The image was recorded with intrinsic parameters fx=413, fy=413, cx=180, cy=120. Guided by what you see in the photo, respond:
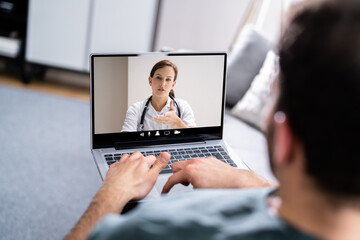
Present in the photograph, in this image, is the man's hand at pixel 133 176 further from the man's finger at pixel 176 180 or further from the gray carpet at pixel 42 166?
the gray carpet at pixel 42 166

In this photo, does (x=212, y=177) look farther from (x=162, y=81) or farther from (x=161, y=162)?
(x=162, y=81)

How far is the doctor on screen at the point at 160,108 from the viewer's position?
125 centimetres

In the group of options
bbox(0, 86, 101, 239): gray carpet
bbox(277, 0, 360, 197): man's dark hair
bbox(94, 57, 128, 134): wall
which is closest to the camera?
bbox(277, 0, 360, 197): man's dark hair

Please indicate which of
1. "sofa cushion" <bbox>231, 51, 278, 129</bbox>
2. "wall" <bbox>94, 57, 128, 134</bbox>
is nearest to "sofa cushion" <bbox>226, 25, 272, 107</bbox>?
"sofa cushion" <bbox>231, 51, 278, 129</bbox>

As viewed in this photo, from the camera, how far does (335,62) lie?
0.44 m

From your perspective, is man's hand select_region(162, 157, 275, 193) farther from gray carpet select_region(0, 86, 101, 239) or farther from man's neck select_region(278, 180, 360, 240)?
gray carpet select_region(0, 86, 101, 239)

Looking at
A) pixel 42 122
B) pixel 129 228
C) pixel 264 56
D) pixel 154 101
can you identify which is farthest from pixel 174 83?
pixel 42 122

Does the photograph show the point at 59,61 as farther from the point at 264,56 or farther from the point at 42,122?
the point at 264,56

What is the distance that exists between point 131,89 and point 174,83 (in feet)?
0.45

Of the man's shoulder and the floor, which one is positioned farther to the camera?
the floor

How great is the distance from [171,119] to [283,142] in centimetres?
81

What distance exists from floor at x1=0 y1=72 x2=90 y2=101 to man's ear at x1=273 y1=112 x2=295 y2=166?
282cm

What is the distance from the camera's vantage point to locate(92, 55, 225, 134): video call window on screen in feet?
4.02

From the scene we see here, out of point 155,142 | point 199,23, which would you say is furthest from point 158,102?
point 199,23
